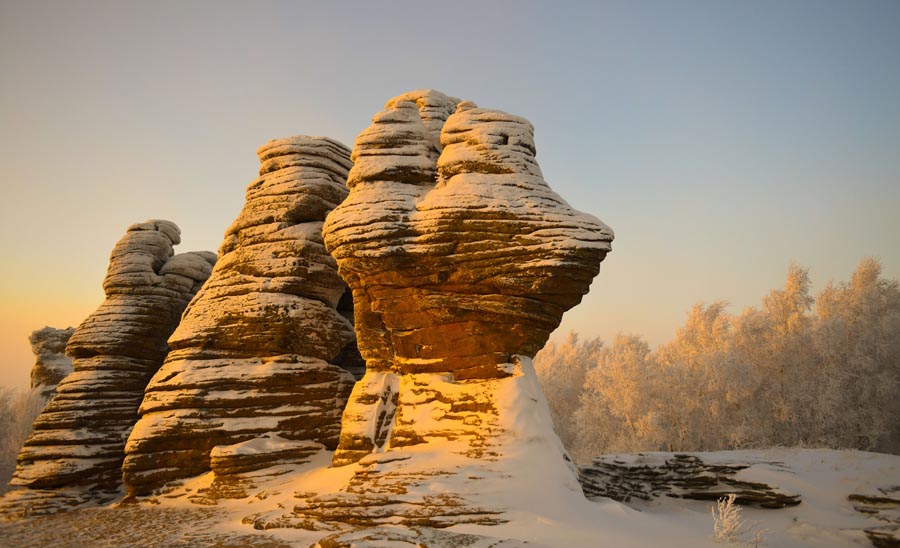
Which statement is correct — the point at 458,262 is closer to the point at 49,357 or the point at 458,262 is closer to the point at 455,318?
the point at 455,318

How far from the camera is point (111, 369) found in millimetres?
23172

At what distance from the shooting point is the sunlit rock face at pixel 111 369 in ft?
68.5

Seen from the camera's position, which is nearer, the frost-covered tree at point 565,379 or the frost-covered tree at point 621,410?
the frost-covered tree at point 621,410

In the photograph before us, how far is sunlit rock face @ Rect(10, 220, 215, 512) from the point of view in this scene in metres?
20.9

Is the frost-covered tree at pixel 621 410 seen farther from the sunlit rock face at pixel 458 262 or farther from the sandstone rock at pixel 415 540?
the sandstone rock at pixel 415 540

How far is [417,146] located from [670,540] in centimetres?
1244

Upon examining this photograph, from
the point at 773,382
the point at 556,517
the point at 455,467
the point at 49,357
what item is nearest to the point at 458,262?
the point at 455,467

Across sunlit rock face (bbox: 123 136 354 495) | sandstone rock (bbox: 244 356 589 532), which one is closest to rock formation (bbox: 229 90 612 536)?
sandstone rock (bbox: 244 356 589 532)

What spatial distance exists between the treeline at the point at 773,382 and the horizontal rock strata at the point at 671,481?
40.5ft

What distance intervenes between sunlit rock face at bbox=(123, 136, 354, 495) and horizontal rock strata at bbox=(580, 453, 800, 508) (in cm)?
910

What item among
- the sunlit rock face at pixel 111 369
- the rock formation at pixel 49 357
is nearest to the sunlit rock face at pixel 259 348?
the sunlit rock face at pixel 111 369

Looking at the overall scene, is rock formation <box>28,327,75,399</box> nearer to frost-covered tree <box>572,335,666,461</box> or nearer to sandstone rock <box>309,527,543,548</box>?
frost-covered tree <box>572,335,666,461</box>

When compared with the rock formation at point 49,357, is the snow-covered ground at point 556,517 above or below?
below

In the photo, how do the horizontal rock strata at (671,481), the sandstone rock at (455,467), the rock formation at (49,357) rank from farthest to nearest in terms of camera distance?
the rock formation at (49,357) < the horizontal rock strata at (671,481) < the sandstone rock at (455,467)
